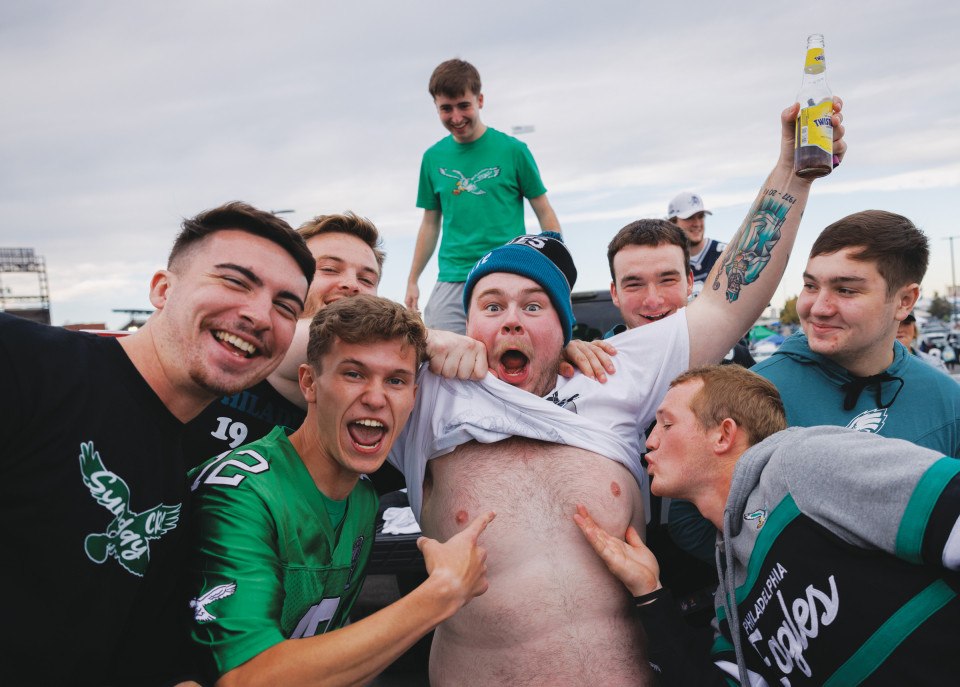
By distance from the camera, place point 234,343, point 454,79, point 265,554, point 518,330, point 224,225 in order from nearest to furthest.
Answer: point 265,554 → point 234,343 → point 224,225 → point 518,330 → point 454,79

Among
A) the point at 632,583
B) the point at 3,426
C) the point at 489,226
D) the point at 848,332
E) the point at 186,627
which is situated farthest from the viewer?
the point at 489,226

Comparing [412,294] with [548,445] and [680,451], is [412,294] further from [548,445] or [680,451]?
[680,451]

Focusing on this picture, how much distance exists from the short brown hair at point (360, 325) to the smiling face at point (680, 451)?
103 cm

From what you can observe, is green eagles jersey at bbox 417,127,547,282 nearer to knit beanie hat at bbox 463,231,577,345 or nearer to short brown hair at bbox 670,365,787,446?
knit beanie hat at bbox 463,231,577,345

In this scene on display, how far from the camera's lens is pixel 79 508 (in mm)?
1701

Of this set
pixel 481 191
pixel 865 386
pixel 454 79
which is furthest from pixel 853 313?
pixel 454 79

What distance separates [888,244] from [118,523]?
121 inches

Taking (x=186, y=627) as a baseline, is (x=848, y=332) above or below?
above

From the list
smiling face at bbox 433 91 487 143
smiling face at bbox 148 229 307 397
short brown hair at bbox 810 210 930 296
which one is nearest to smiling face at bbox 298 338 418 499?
smiling face at bbox 148 229 307 397

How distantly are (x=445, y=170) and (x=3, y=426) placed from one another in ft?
14.8

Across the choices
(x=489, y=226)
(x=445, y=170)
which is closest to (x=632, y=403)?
(x=489, y=226)

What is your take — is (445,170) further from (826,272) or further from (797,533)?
(797,533)

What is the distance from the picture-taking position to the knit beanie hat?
9.72 ft

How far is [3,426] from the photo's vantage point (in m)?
1.59
